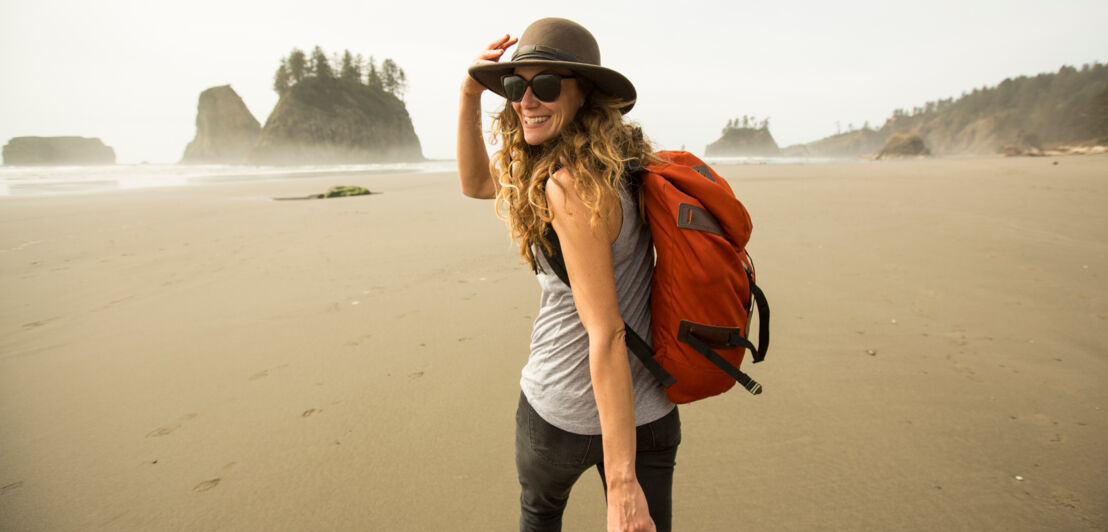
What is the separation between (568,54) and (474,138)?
538mm

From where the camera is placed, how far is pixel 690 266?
0.96 m

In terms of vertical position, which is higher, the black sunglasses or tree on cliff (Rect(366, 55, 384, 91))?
tree on cliff (Rect(366, 55, 384, 91))

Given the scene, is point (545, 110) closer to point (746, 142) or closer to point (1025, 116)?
point (1025, 116)

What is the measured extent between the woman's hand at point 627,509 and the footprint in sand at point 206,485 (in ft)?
6.81

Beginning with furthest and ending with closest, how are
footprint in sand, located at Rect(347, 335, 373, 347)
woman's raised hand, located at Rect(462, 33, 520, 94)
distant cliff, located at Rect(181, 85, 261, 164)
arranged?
distant cliff, located at Rect(181, 85, 261, 164)
footprint in sand, located at Rect(347, 335, 373, 347)
woman's raised hand, located at Rect(462, 33, 520, 94)

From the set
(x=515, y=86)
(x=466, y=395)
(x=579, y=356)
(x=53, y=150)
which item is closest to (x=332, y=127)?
(x=53, y=150)

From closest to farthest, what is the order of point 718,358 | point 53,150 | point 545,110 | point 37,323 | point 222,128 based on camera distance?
point 718,358, point 545,110, point 37,323, point 53,150, point 222,128

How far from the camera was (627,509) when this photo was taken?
0.94 meters

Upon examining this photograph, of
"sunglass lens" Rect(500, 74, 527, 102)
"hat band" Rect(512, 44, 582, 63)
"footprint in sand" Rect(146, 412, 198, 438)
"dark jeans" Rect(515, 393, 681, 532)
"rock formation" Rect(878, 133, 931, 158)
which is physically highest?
"rock formation" Rect(878, 133, 931, 158)

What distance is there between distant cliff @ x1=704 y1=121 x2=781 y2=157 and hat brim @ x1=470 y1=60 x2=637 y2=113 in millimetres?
112964

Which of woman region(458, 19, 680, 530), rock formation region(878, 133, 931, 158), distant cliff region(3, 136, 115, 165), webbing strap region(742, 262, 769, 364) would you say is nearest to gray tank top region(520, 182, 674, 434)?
woman region(458, 19, 680, 530)

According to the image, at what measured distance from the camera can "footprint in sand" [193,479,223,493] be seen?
2.06 metres

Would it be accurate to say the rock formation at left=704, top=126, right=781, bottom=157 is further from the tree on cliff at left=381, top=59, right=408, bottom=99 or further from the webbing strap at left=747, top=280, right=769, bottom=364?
the webbing strap at left=747, top=280, right=769, bottom=364

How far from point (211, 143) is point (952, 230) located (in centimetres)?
10268
